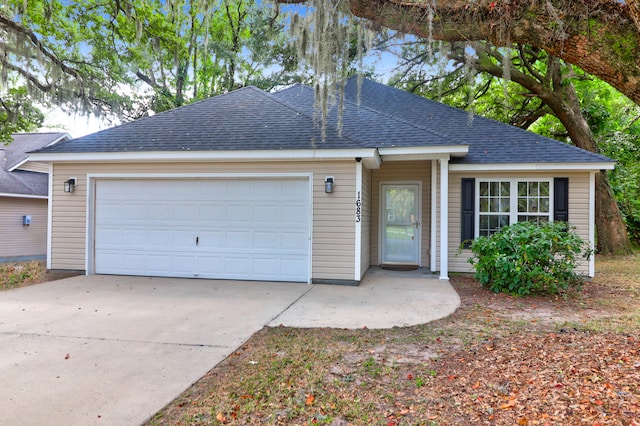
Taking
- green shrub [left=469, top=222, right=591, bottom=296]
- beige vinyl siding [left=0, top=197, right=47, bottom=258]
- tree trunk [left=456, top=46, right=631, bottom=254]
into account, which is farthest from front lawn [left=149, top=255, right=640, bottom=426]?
beige vinyl siding [left=0, top=197, right=47, bottom=258]

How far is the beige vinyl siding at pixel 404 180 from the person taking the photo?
858 centimetres

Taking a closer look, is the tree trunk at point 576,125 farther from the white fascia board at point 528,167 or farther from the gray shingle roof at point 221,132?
the gray shingle roof at point 221,132

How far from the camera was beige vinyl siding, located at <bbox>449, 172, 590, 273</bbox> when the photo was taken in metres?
7.56

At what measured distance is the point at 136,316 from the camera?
4.66 m

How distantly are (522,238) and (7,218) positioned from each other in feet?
52.4

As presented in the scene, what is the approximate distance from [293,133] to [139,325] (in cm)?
438

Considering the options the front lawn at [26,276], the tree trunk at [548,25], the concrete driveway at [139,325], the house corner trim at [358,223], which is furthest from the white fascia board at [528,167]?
the front lawn at [26,276]

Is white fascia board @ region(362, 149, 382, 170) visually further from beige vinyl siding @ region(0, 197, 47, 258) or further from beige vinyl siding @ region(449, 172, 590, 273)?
beige vinyl siding @ region(0, 197, 47, 258)

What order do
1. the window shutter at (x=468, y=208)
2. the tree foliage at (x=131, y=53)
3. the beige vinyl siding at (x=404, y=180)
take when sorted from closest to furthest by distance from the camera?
the window shutter at (x=468, y=208) < the tree foliage at (x=131, y=53) < the beige vinyl siding at (x=404, y=180)

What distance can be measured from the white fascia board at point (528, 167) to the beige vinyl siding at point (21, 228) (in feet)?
48.6

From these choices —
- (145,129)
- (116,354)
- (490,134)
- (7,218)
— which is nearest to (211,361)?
(116,354)

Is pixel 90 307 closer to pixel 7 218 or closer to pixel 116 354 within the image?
pixel 116 354

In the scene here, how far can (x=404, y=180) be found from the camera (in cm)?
873

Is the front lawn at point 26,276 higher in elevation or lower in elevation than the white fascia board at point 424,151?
lower
